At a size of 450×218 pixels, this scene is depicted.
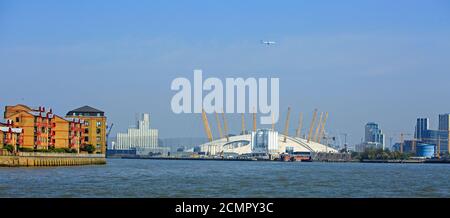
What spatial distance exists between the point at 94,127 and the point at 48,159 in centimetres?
1699

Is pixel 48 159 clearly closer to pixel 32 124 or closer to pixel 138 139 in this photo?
pixel 32 124

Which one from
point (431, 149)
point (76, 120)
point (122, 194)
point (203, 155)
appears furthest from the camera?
point (203, 155)

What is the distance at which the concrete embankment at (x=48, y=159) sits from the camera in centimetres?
4210

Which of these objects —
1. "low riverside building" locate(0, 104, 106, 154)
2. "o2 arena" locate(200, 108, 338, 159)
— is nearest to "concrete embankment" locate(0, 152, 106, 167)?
"low riverside building" locate(0, 104, 106, 154)

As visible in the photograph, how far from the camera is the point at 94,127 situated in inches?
2571

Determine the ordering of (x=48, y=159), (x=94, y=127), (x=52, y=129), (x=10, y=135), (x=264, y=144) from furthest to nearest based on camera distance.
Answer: (x=264, y=144), (x=94, y=127), (x=52, y=129), (x=48, y=159), (x=10, y=135)

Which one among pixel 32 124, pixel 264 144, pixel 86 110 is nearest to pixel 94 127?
pixel 86 110

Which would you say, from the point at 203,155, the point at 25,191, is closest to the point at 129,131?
the point at 203,155

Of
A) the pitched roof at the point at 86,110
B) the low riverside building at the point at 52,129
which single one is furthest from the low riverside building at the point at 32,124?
the pitched roof at the point at 86,110

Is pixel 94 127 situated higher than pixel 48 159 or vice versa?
pixel 94 127
